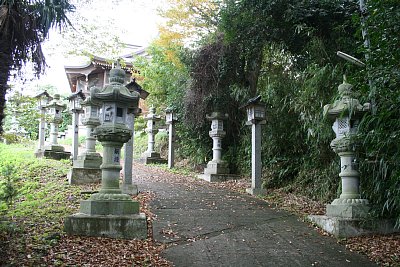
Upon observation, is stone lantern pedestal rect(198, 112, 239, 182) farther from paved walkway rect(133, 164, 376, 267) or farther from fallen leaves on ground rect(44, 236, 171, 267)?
fallen leaves on ground rect(44, 236, 171, 267)

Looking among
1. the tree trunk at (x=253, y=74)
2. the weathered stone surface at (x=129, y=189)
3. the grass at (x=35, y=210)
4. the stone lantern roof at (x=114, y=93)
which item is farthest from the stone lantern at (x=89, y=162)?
the tree trunk at (x=253, y=74)

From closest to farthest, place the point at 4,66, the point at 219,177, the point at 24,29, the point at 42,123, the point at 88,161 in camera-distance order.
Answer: the point at 4,66 → the point at 24,29 → the point at 88,161 → the point at 219,177 → the point at 42,123

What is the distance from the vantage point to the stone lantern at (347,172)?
19.8ft

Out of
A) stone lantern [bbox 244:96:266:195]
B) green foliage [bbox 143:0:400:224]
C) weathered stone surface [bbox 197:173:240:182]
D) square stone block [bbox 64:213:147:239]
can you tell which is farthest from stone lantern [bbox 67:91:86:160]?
square stone block [bbox 64:213:147:239]

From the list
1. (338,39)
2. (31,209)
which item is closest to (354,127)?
(338,39)

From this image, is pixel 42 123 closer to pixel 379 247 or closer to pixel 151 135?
pixel 151 135

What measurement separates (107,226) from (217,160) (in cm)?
732

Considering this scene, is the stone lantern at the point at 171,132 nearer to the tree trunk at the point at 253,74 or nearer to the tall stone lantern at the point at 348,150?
the tree trunk at the point at 253,74

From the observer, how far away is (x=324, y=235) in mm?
6180

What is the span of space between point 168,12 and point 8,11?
33.1ft

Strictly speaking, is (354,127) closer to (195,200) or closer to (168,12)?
(195,200)

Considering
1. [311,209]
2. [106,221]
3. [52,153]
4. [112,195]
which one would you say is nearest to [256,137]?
[311,209]

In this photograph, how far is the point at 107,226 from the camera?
561 centimetres

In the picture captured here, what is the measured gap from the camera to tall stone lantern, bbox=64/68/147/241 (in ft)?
18.3
